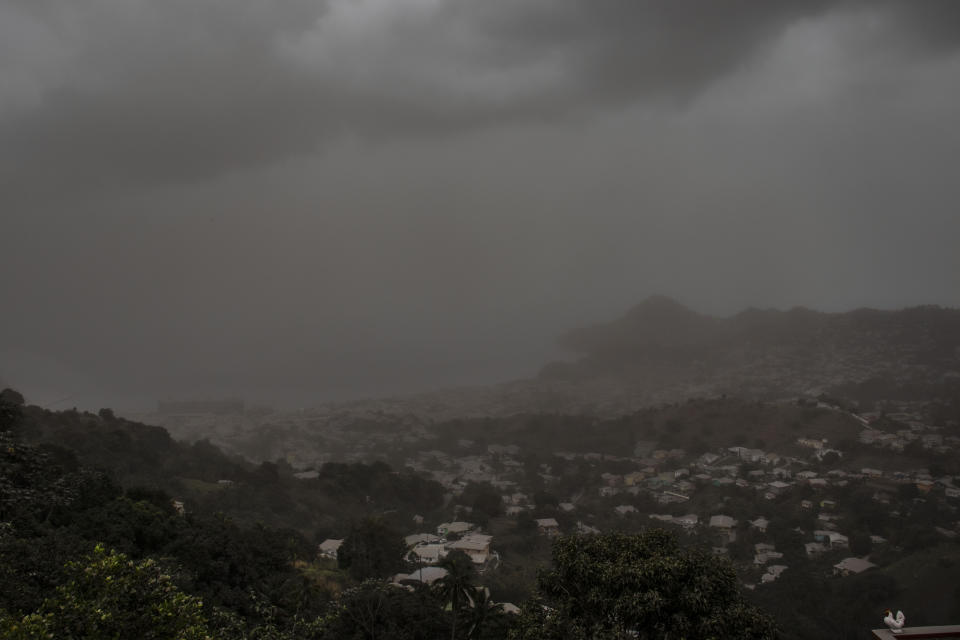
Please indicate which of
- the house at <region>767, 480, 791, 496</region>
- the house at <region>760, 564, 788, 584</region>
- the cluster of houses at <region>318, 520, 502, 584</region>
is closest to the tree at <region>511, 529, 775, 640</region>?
the cluster of houses at <region>318, 520, 502, 584</region>

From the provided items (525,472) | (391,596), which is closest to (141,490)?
(391,596)

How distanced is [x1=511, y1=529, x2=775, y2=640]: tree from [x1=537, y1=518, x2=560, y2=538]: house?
3578 cm

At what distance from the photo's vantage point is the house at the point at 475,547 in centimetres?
4125

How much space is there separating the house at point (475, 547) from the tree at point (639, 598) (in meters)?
27.4

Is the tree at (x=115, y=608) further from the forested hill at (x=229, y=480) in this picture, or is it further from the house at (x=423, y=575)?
the forested hill at (x=229, y=480)

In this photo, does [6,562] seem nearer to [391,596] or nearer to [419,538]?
[391,596]

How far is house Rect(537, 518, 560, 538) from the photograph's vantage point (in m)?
49.3

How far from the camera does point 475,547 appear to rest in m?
42.3

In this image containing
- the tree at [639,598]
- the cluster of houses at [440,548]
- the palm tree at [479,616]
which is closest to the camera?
the tree at [639,598]

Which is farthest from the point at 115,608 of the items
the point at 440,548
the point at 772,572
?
the point at 772,572

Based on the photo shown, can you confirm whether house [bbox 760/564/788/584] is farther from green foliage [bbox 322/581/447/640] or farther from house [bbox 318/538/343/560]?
house [bbox 318/538/343/560]

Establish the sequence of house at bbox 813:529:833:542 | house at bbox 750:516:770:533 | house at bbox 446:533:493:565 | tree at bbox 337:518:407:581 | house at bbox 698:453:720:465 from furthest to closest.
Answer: house at bbox 698:453:720:465
house at bbox 750:516:770:533
house at bbox 813:529:833:542
house at bbox 446:533:493:565
tree at bbox 337:518:407:581

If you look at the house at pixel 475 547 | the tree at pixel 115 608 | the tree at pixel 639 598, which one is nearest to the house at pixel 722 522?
the house at pixel 475 547

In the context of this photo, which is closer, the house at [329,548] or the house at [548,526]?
the house at [329,548]
